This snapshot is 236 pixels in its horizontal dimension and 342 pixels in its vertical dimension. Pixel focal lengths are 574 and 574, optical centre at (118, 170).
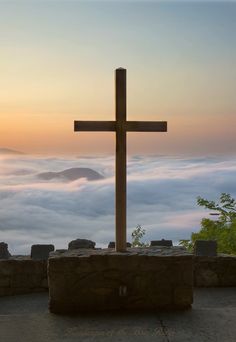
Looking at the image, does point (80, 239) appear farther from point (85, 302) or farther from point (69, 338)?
point (69, 338)

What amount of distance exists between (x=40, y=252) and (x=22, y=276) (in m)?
0.49

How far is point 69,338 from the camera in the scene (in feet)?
17.2

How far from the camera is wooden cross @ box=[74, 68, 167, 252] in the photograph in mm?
6434

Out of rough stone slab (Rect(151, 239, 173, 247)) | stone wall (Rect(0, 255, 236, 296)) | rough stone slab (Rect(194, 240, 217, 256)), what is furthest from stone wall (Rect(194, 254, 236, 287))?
rough stone slab (Rect(151, 239, 173, 247))

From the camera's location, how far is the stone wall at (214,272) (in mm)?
9484

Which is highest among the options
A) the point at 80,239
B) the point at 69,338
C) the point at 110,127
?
the point at 110,127

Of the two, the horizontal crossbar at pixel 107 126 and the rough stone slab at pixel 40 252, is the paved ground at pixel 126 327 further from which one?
the rough stone slab at pixel 40 252

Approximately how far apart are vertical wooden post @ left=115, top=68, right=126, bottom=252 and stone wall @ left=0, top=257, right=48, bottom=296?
3352mm

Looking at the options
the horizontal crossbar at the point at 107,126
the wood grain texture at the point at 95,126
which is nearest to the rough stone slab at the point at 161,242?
the horizontal crossbar at the point at 107,126

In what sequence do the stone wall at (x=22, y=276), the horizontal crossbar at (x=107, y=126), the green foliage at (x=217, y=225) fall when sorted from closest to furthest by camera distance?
the horizontal crossbar at (x=107, y=126) < the stone wall at (x=22, y=276) < the green foliage at (x=217, y=225)

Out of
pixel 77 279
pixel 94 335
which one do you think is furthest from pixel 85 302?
pixel 94 335

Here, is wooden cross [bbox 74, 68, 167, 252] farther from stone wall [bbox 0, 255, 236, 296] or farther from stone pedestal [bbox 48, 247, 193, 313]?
stone wall [bbox 0, 255, 236, 296]

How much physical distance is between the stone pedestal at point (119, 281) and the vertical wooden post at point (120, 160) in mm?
308

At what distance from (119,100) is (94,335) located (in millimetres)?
2649
